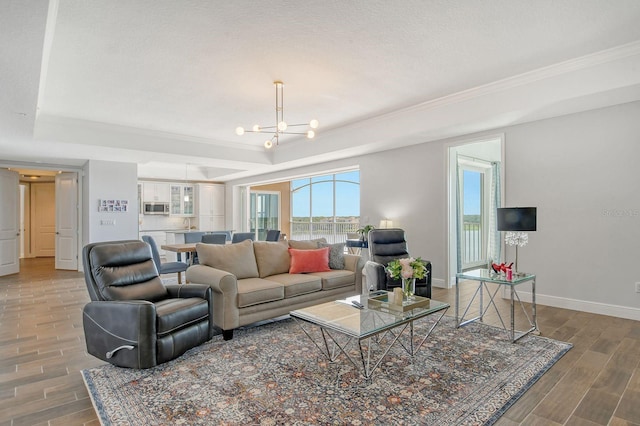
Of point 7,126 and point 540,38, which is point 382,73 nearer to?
point 540,38

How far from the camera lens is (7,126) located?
15.4 feet

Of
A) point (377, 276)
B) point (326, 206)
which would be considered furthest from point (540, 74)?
point (326, 206)

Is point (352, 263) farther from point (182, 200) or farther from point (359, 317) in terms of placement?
point (182, 200)

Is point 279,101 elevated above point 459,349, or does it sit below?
above

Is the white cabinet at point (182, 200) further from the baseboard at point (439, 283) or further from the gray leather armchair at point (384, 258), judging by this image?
Answer: the baseboard at point (439, 283)

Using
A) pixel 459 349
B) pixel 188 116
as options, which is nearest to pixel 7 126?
pixel 188 116

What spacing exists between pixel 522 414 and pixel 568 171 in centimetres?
342

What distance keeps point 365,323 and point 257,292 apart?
4.52 ft

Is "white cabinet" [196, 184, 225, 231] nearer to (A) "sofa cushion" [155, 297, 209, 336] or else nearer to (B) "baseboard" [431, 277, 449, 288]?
(B) "baseboard" [431, 277, 449, 288]

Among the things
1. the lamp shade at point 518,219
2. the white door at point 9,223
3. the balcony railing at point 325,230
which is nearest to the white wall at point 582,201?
the lamp shade at point 518,219

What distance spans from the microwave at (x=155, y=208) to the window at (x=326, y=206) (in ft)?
13.2

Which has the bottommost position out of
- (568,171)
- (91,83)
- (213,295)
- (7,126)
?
(213,295)

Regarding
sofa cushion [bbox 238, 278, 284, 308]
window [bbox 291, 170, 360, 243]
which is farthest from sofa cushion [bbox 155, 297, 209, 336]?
window [bbox 291, 170, 360, 243]

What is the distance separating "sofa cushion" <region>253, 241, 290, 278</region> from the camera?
14.1ft
